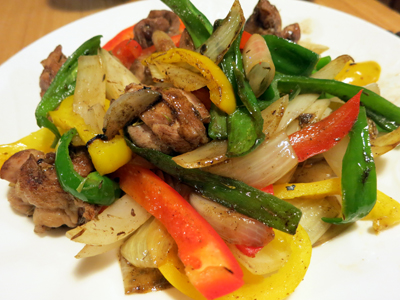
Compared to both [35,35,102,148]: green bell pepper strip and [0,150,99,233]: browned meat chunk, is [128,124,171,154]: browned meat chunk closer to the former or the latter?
[0,150,99,233]: browned meat chunk

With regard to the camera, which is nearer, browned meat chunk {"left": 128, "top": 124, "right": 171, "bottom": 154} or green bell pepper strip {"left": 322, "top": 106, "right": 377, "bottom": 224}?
green bell pepper strip {"left": 322, "top": 106, "right": 377, "bottom": 224}

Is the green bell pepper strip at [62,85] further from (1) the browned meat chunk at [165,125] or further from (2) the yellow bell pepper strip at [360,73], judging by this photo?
(2) the yellow bell pepper strip at [360,73]

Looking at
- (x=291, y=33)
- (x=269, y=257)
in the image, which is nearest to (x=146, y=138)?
(x=269, y=257)

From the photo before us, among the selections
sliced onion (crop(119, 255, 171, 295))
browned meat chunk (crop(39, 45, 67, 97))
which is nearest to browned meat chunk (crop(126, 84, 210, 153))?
sliced onion (crop(119, 255, 171, 295))

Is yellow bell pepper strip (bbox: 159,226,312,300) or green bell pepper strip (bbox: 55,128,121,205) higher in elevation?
green bell pepper strip (bbox: 55,128,121,205)

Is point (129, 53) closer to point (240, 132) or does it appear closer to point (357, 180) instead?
point (240, 132)

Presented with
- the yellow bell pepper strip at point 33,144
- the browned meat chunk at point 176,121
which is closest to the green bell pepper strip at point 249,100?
the browned meat chunk at point 176,121
